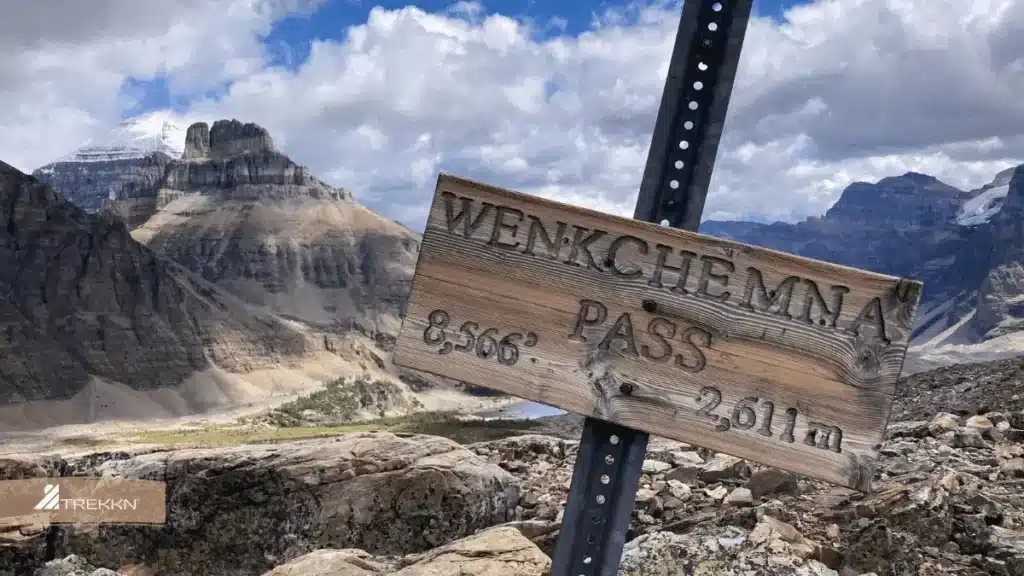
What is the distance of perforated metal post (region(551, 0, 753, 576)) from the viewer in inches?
117

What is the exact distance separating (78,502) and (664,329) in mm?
7929

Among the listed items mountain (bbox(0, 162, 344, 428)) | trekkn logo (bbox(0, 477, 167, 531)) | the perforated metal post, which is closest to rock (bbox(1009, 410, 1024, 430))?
the perforated metal post

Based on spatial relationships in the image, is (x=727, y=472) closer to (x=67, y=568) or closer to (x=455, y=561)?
(x=455, y=561)

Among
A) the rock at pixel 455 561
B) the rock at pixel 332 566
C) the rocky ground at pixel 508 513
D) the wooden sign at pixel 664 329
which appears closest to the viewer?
the wooden sign at pixel 664 329

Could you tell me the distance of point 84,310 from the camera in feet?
382

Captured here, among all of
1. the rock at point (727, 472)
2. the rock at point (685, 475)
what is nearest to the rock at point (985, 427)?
the rock at point (727, 472)

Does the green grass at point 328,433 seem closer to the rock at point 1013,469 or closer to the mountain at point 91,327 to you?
the rock at point 1013,469

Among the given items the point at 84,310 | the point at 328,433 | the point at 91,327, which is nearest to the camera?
the point at 328,433

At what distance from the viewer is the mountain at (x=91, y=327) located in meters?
107

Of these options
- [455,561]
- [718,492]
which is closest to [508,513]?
[718,492]

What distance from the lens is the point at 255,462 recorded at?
8438 mm

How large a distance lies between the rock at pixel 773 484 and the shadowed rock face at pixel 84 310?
116039 millimetres

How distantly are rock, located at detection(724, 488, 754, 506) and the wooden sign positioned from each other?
3.94 meters

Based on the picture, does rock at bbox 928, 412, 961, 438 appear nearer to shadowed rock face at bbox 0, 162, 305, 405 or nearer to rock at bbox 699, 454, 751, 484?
rock at bbox 699, 454, 751, 484
